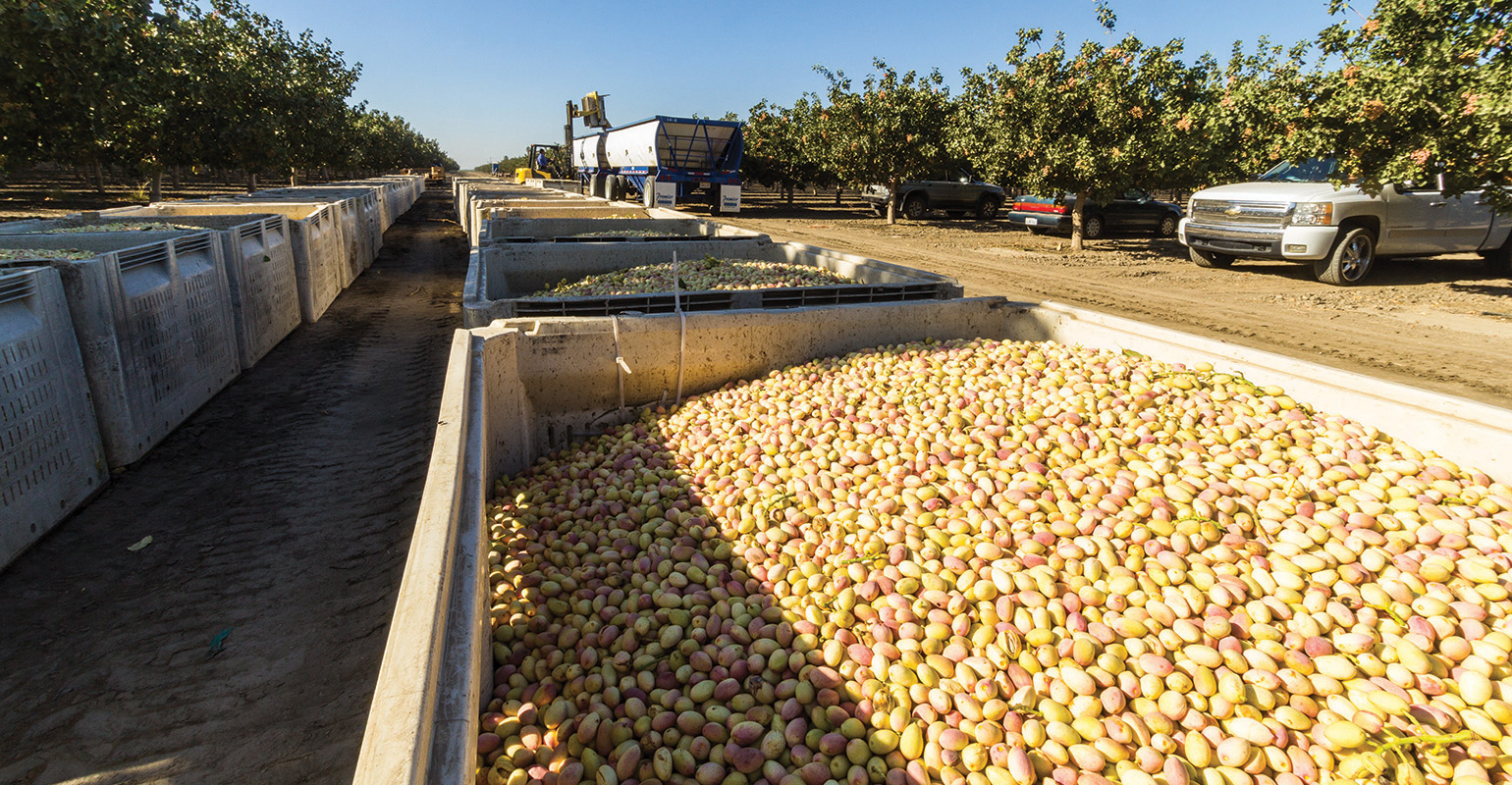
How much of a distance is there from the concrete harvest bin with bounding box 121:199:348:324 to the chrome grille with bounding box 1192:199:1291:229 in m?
13.1

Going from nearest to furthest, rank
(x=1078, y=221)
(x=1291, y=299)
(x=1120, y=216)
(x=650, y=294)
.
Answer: (x=650, y=294) < (x=1291, y=299) < (x=1078, y=221) < (x=1120, y=216)

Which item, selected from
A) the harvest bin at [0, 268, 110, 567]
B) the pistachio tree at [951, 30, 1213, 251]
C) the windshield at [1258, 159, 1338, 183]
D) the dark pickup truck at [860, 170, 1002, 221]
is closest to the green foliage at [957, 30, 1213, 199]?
the pistachio tree at [951, 30, 1213, 251]

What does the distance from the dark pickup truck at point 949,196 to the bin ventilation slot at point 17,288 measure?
21.3m

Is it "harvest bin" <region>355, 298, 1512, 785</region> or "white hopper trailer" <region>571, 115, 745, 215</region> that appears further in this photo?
"white hopper trailer" <region>571, 115, 745, 215</region>

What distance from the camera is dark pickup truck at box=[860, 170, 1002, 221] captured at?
22766 mm

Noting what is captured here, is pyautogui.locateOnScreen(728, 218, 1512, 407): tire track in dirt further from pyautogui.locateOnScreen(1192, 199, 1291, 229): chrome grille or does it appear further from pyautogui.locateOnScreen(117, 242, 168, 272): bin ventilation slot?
pyautogui.locateOnScreen(117, 242, 168, 272): bin ventilation slot

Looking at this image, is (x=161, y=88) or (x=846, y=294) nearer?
(x=846, y=294)

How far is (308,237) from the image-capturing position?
8398mm

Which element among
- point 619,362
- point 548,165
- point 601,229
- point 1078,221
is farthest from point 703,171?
point 548,165

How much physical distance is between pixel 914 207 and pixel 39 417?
2265 centimetres

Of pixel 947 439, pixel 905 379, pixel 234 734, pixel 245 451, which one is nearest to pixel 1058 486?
pixel 947 439

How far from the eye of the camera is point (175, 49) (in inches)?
639

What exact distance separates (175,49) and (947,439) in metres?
21.2

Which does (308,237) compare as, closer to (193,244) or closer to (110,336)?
(193,244)
